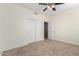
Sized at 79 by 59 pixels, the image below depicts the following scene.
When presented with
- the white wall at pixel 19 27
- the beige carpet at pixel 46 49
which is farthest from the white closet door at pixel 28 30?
the beige carpet at pixel 46 49

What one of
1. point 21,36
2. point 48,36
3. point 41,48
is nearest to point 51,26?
point 48,36

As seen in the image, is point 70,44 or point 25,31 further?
point 25,31

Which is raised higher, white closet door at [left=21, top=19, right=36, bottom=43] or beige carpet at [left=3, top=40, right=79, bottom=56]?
white closet door at [left=21, top=19, right=36, bottom=43]

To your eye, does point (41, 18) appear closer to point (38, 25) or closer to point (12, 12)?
point (38, 25)

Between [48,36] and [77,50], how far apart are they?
42 cm

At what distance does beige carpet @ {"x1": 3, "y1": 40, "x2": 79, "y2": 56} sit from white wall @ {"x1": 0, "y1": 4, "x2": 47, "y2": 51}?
0.26 ft

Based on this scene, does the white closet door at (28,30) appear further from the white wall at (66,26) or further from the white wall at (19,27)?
the white wall at (66,26)

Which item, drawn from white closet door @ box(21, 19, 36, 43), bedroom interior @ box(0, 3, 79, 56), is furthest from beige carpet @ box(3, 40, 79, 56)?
white closet door @ box(21, 19, 36, 43)

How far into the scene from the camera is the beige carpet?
116 cm

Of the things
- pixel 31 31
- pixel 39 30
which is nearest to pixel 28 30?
pixel 31 31

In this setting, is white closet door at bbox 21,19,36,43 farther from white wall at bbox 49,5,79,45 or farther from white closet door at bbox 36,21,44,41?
white wall at bbox 49,5,79,45

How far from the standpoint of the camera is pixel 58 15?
1.27 metres

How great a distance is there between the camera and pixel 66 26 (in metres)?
1.29

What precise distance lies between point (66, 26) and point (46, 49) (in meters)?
0.43
